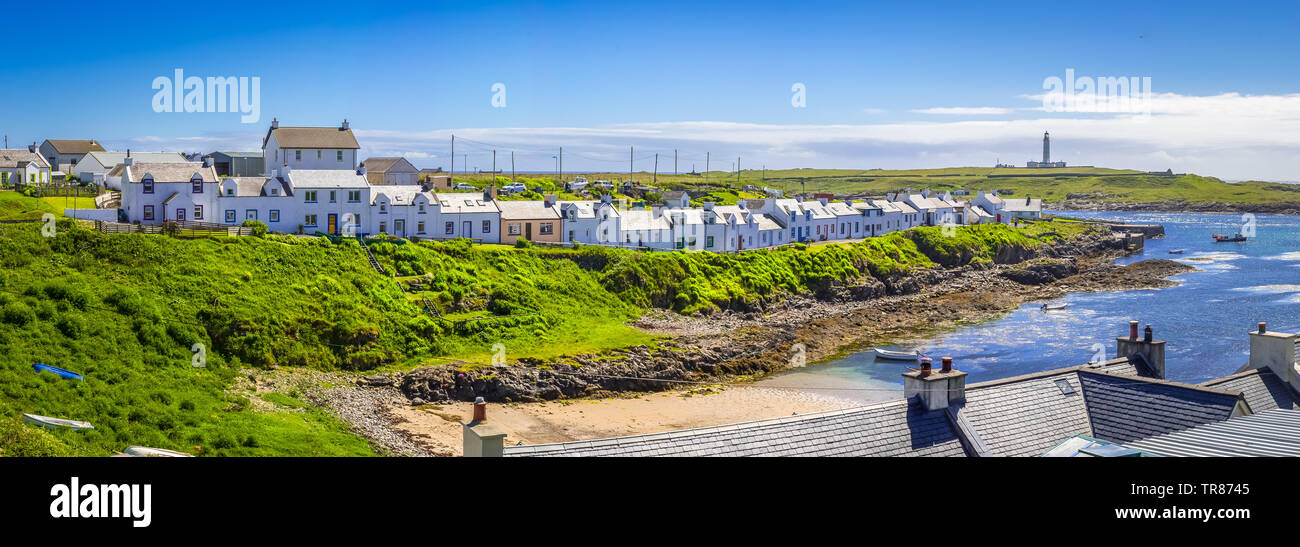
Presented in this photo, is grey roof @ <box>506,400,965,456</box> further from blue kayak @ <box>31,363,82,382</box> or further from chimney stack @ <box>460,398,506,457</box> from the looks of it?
blue kayak @ <box>31,363,82,382</box>

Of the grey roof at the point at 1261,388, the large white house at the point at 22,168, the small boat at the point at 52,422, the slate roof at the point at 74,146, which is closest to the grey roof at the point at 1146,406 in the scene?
the grey roof at the point at 1261,388

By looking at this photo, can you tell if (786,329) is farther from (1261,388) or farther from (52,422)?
(52,422)

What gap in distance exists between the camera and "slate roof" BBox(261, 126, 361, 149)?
73.6 metres

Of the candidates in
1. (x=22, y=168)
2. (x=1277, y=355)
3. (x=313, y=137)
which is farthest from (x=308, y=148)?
(x=1277, y=355)

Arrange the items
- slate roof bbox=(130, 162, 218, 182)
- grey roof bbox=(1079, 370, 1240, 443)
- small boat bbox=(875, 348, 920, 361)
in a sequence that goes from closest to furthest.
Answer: grey roof bbox=(1079, 370, 1240, 443) < small boat bbox=(875, 348, 920, 361) < slate roof bbox=(130, 162, 218, 182)

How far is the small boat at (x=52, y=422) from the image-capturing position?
28.4m

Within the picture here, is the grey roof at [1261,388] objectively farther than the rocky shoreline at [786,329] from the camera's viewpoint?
No

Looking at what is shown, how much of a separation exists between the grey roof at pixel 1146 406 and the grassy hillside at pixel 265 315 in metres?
21.2

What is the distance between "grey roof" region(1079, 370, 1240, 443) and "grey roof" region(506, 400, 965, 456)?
3909 mm

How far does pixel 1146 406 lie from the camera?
1980 cm

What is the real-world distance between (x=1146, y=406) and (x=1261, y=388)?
15.9 ft

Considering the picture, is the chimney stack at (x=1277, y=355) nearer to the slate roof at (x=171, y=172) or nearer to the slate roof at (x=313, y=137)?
the slate roof at (x=171, y=172)

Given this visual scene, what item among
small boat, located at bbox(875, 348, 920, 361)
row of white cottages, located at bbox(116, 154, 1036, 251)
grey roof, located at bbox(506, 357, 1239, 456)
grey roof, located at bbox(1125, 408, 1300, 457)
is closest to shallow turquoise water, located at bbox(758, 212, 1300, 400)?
small boat, located at bbox(875, 348, 920, 361)
